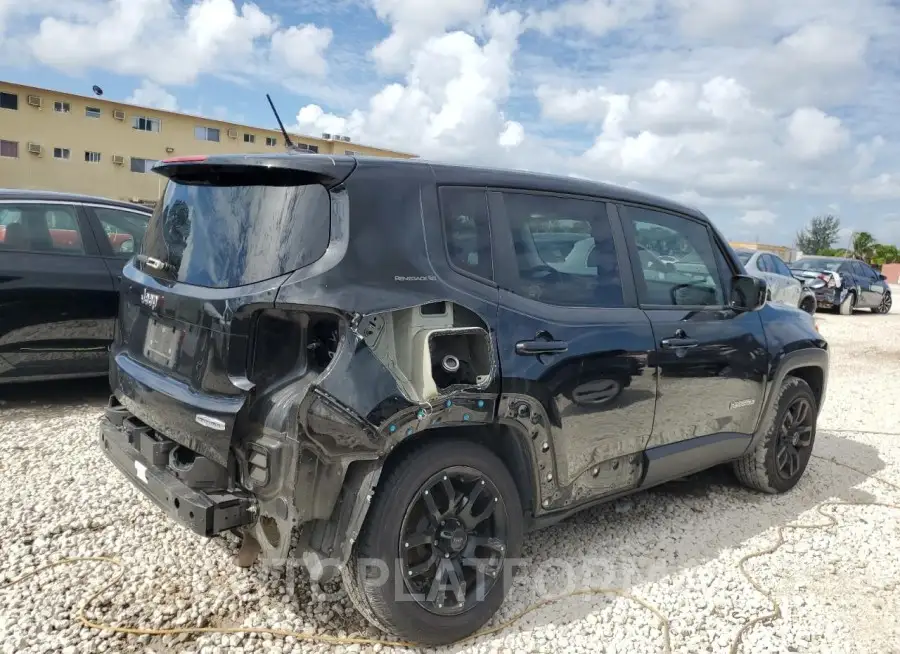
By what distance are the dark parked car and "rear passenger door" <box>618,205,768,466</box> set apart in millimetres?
53

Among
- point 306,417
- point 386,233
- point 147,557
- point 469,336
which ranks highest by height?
point 386,233

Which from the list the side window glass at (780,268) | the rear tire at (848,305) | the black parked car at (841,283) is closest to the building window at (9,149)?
the black parked car at (841,283)

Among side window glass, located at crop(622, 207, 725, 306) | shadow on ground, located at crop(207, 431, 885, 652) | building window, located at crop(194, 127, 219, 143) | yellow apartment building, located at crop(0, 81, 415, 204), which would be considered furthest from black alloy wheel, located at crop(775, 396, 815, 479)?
building window, located at crop(194, 127, 219, 143)

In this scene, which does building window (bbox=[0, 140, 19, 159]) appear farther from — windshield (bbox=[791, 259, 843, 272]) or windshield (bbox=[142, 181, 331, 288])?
windshield (bbox=[142, 181, 331, 288])

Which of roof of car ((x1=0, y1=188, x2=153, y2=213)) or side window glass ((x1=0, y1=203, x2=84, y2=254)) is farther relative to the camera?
roof of car ((x1=0, y1=188, x2=153, y2=213))

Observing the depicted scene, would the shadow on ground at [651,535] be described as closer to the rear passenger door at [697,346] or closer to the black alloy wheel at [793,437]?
the black alloy wheel at [793,437]

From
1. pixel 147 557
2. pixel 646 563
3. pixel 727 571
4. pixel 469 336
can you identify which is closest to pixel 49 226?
pixel 147 557

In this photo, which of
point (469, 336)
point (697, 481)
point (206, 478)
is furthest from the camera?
point (697, 481)

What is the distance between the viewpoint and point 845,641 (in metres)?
3.07

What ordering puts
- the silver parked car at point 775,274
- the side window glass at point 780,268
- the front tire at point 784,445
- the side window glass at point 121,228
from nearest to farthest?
the front tire at point 784,445 → the side window glass at point 121,228 → the silver parked car at point 775,274 → the side window glass at point 780,268

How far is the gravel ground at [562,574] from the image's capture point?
9.57 feet

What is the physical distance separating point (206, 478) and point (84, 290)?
144 inches

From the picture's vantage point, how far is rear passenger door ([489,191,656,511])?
9.83 feet

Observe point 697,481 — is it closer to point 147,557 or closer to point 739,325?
point 739,325
